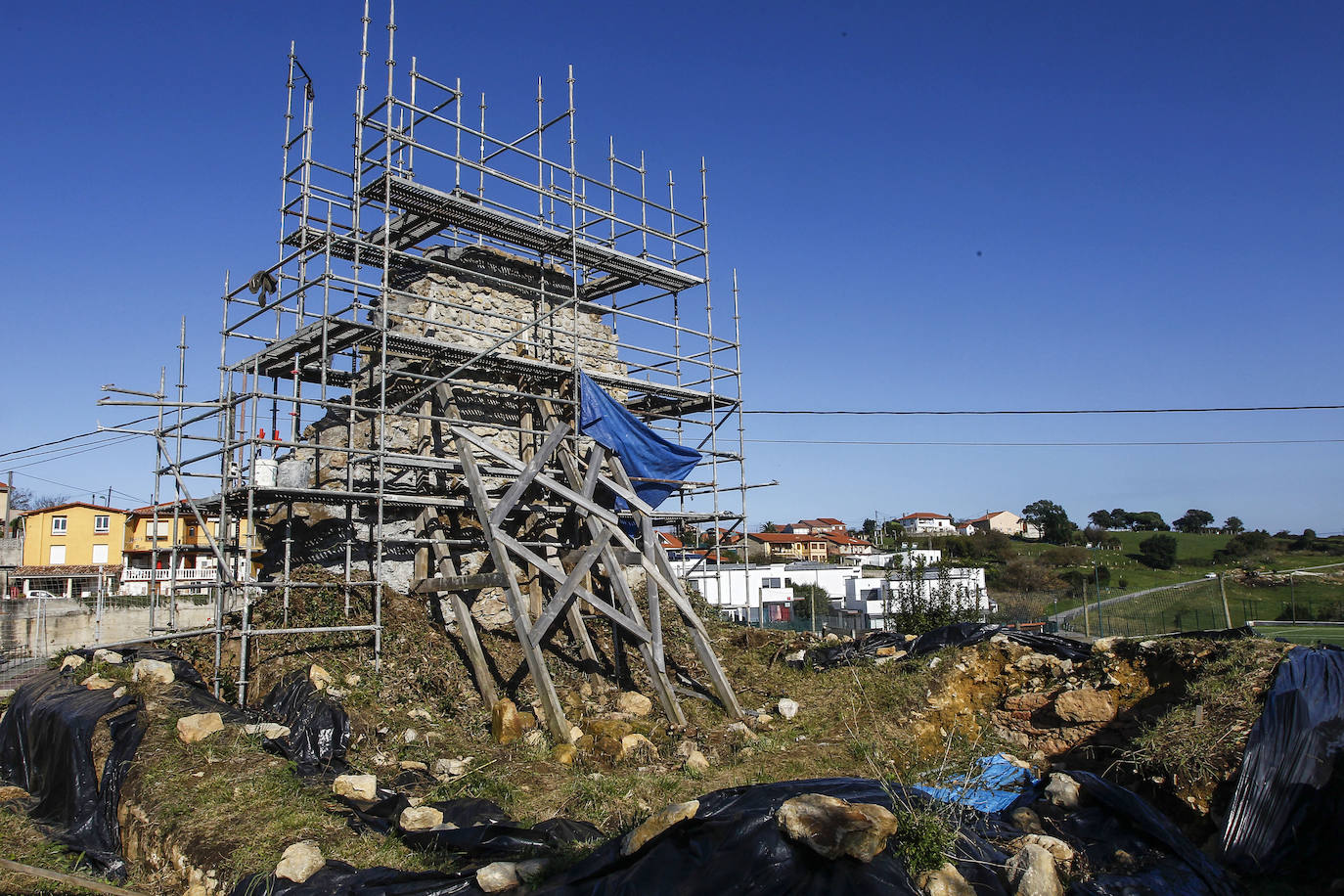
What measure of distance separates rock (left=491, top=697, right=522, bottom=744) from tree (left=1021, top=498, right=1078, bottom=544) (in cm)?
6858

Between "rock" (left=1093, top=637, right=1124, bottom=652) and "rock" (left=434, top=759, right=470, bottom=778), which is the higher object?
"rock" (left=1093, top=637, right=1124, bottom=652)

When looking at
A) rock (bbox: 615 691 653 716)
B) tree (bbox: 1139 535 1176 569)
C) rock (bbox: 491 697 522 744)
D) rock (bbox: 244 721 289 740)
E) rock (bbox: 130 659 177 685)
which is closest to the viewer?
rock (bbox: 244 721 289 740)

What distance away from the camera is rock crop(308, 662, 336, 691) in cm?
858

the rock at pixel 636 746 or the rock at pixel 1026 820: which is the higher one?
the rock at pixel 1026 820

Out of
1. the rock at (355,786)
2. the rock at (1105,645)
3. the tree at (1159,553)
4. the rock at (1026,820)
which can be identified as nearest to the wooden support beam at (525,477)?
the rock at (355,786)

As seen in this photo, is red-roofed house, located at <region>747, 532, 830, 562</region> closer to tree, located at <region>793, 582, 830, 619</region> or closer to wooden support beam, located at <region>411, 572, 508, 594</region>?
tree, located at <region>793, 582, 830, 619</region>

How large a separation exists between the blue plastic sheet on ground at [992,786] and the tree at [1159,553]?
5293cm

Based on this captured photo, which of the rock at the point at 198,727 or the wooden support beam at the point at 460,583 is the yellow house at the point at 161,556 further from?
the rock at the point at 198,727

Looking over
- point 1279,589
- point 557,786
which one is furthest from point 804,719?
point 1279,589

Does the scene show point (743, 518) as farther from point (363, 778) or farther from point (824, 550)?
point (824, 550)

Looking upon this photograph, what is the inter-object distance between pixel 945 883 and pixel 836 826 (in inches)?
21.9

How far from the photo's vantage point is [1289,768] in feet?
20.1

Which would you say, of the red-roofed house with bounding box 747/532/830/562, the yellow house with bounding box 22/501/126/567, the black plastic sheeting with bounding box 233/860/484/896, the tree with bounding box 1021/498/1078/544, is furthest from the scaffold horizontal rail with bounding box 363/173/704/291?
the tree with bounding box 1021/498/1078/544

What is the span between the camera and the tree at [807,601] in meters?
29.9
